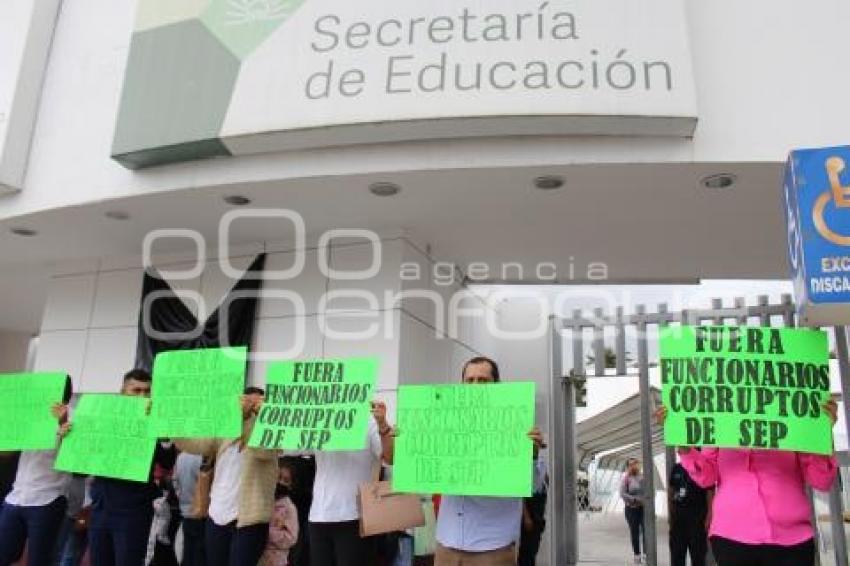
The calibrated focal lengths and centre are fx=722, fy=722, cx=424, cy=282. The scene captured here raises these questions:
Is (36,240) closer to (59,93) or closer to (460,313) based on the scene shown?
(59,93)

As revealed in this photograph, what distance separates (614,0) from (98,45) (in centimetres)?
459

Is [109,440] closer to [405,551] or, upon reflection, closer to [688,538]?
[405,551]

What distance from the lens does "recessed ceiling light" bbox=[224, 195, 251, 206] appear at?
19.5 feet

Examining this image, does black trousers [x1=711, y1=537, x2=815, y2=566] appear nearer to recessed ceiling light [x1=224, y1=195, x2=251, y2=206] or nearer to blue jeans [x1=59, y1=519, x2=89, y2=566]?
recessed ceiling light [x1=224, y1=195, x2=251, y2=206]

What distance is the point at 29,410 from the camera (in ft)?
15.5

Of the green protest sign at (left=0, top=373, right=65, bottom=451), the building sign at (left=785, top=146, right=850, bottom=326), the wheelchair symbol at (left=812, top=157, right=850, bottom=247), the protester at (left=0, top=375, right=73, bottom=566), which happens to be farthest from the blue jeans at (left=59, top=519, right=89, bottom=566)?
the wheelchair symbol at (left=812, top=157, right=850, bottom=247)

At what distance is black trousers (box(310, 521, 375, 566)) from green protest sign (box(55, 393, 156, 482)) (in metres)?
1.11

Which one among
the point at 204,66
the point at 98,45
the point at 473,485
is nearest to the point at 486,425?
the point at 473,485

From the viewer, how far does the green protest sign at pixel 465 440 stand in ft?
11.6

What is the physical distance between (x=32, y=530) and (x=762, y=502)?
412 cm

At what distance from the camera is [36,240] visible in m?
7.28

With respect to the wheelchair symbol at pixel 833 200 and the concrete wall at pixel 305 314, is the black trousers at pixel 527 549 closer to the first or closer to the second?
the concrete wall at pixel 305 314

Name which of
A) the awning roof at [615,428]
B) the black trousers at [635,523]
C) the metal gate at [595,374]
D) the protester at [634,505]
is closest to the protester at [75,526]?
the metal gate at [595,374]

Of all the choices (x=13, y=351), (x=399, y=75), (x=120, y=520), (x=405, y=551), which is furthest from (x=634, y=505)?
(x=13, y=351)
